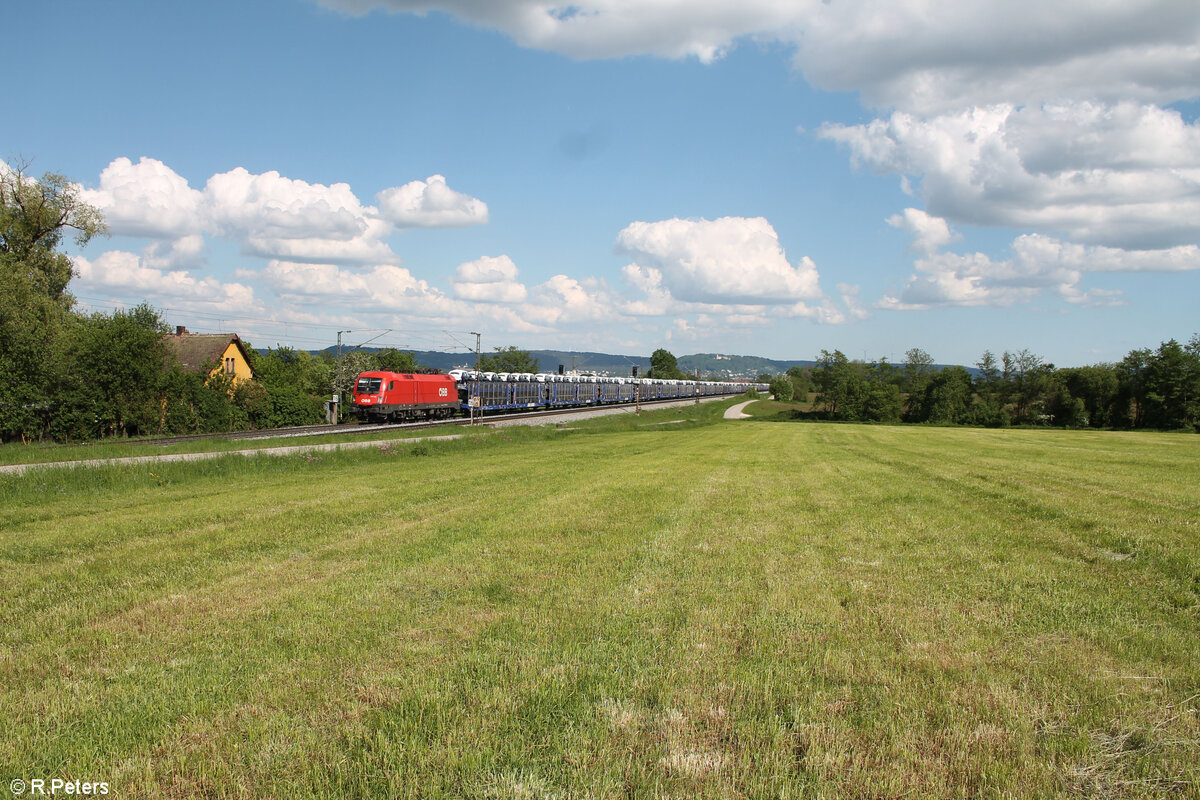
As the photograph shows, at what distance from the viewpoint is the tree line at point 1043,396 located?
3071 inches

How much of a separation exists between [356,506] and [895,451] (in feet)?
70.1

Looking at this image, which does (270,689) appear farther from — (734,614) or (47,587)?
(47,587)

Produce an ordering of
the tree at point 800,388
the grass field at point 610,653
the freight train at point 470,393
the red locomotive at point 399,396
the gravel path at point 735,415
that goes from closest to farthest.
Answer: the grass field at point 610,653 < the red locomotive at point 399,396 < the freight train at point 470,393 < the gravel path at point 735,415 < the tree at point 800,388

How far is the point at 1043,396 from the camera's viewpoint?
9100 centimetres

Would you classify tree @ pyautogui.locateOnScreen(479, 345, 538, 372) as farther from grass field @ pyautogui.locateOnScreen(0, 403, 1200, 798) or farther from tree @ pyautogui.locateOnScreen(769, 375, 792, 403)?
grass field @ pyautogui.locateOnScreen(0, 403, 1200, 798)

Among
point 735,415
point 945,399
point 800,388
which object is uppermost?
point 800,388

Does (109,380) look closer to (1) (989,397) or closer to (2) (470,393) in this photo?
(2) (470,393)

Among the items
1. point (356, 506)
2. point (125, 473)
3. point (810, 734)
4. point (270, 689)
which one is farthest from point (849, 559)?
point (125, 473)

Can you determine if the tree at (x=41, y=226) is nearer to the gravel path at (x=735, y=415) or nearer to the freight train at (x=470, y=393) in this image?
the freight train at (x=470, y=393)

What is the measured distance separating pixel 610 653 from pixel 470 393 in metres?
61.0

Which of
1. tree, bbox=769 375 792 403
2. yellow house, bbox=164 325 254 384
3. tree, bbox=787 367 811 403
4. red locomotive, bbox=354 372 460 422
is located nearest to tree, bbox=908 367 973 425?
tree, bbox=787 367 811 403

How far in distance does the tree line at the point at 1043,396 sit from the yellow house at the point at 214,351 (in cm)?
7895

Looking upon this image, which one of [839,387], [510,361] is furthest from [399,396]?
[510,361]

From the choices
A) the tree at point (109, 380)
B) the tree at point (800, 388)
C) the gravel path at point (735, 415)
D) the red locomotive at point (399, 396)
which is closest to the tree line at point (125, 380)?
the tree at point (109, 380)
